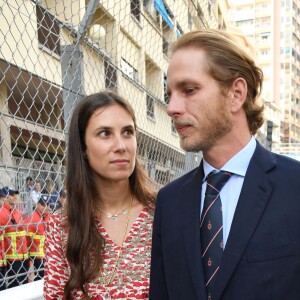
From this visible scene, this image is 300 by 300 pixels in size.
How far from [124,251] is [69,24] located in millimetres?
1056

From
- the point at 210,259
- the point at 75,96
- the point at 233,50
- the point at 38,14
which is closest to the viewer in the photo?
the point at 210,259

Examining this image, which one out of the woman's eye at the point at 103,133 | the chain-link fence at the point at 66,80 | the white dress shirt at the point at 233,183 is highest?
the chain-link fence at the point at 66,80

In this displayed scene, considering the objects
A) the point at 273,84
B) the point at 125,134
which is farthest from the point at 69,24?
the point at 273,84

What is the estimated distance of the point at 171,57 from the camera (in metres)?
1.33

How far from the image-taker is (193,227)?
125 centimetres

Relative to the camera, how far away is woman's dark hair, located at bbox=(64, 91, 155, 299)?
1.65 m

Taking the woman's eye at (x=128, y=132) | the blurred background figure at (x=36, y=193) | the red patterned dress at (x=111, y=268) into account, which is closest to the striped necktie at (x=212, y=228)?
the red patterned dress at (x=111, y=268)

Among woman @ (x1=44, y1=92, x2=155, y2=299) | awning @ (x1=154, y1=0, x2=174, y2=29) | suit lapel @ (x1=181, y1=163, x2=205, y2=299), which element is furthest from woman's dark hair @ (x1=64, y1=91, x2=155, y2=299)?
awning @ (x1=154, y1=0, x2=174, y2=29)

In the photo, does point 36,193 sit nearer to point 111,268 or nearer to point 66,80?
point 66,80

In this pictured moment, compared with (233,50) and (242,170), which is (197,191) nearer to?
(242,170)

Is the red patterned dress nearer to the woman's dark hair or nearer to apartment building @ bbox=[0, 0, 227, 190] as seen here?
the woman's dark hair

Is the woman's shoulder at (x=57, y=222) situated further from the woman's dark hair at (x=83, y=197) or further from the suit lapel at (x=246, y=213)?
the suit lapel at (x=246, y=213)

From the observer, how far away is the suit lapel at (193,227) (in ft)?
3.86

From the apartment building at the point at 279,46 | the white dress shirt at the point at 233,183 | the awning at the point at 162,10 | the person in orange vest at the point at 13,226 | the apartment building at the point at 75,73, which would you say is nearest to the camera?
the white dress shirt at the point at 233,183
